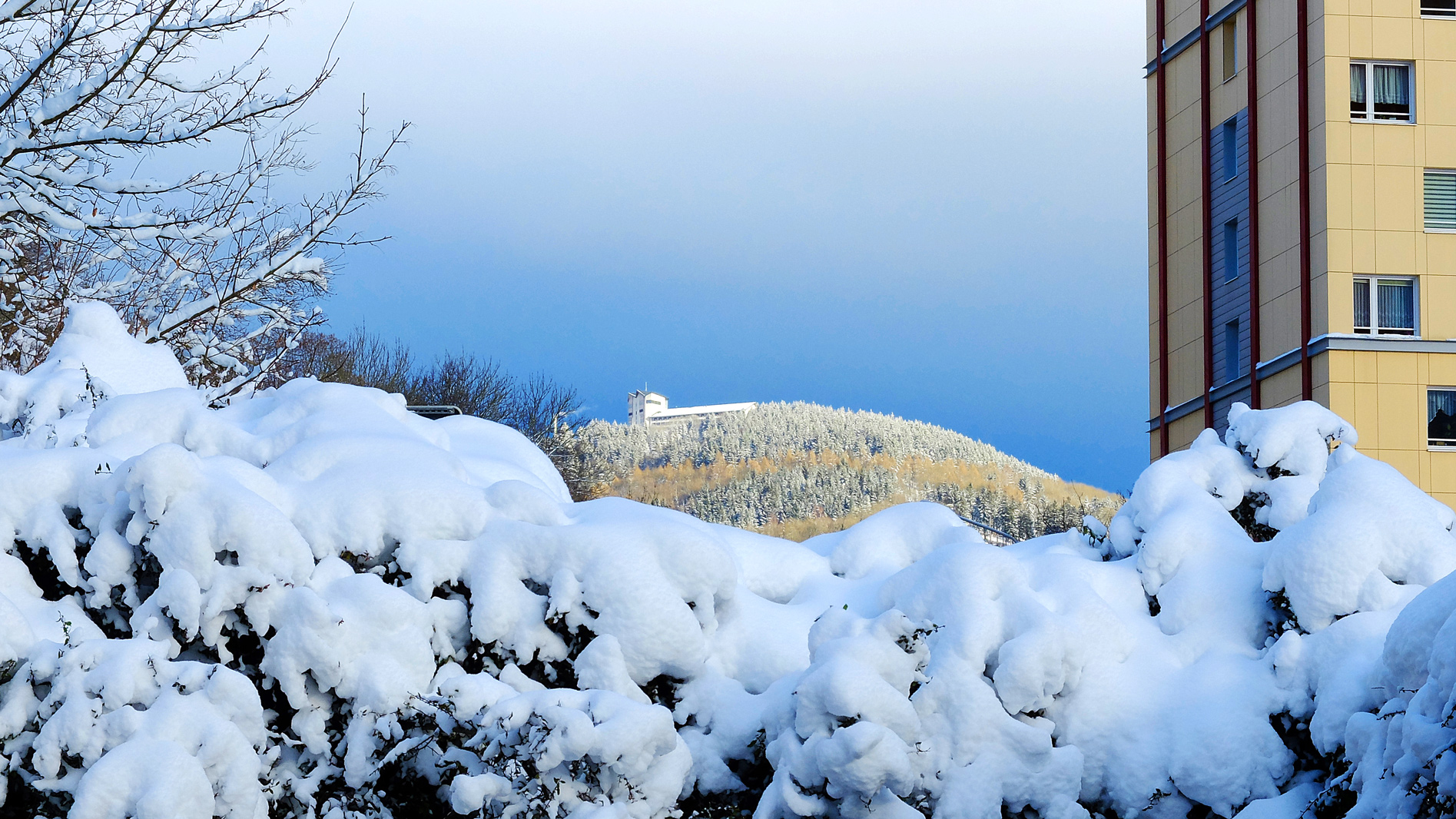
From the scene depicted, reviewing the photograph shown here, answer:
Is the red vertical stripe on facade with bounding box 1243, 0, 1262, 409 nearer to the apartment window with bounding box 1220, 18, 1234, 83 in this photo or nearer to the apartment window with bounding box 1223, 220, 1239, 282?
the apartment window with bounding box 1223, 220, 1239, 282

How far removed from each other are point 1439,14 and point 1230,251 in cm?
461

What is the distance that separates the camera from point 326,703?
176 inches

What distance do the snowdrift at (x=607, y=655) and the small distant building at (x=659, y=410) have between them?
47.3m

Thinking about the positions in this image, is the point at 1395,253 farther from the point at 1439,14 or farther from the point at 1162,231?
the point at 1162,231

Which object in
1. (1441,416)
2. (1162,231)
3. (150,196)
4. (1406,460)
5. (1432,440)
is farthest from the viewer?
(1162,231)

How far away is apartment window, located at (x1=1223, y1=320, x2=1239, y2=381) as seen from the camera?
71.0 ft

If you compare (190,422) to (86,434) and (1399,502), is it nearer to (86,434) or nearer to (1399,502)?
(86,434)

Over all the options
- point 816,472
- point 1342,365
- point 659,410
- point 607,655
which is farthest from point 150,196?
point 659,410

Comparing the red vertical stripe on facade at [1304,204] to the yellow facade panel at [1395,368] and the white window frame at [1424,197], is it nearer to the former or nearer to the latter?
the yellow facade panel at [1395,368]

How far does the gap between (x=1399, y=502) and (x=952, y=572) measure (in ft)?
5.54

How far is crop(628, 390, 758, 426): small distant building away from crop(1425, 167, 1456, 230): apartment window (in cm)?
3575

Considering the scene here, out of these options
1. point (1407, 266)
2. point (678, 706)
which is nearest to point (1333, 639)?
point (678, 706)

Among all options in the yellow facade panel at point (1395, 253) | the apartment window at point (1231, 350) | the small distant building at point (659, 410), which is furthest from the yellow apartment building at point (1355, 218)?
the small distant building at point (659, 410)

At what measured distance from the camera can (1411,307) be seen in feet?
63.2
